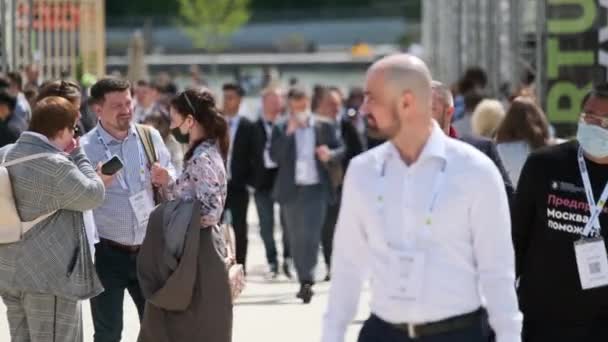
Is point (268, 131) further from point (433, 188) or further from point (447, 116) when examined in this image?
point (433, 188)

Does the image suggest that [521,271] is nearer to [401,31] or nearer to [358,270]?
[358,270]

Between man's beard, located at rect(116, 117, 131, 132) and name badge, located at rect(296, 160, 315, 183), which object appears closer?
man's beard, located at rect(116, 117, 131, 132)

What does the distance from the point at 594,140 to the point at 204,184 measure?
1.99m

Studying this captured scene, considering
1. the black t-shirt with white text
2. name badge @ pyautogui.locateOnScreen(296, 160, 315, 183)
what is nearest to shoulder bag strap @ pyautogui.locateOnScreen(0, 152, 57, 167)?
the black t-shirt with white text

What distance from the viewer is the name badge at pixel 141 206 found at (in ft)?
25.0

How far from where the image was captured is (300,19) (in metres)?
84.8

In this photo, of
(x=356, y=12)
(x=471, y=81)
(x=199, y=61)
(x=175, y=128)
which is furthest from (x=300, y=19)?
(x=175, y=128)

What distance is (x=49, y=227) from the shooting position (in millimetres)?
6926

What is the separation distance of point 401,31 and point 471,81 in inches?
2480

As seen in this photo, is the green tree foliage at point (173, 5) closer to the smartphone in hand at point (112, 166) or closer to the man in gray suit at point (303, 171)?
the man in gray suit at point (303, 171)

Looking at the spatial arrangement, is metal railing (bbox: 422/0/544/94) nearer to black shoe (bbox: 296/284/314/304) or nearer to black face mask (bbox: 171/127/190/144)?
black shoe (bbox: 296/284/314/304)

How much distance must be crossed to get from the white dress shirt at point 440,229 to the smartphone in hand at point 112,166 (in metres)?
2.83

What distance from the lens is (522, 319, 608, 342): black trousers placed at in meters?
5.64

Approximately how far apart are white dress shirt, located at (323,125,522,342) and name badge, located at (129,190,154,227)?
3183mm
